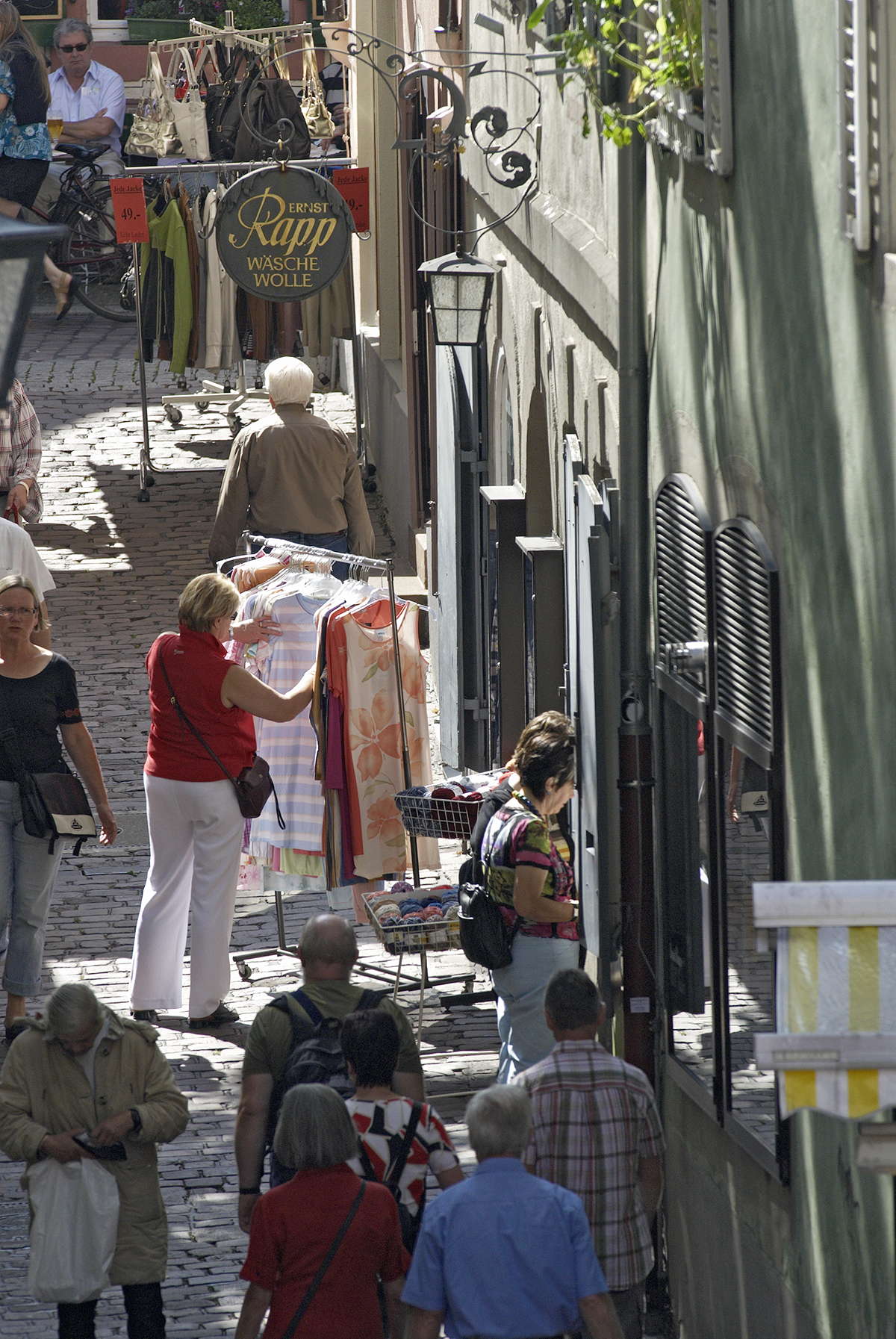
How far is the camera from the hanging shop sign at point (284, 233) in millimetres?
14531

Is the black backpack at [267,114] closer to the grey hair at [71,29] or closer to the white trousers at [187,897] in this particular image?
the grey hair at [71,29]

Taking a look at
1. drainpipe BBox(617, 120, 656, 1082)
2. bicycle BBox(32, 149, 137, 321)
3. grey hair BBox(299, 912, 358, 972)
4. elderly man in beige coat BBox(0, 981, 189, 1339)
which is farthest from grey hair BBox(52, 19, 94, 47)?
elderly man in beige coat BBox(0, 981, 189, 1339)

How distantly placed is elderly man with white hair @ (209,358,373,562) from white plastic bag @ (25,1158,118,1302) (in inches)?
248

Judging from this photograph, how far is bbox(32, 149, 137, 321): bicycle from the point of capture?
82.3ft

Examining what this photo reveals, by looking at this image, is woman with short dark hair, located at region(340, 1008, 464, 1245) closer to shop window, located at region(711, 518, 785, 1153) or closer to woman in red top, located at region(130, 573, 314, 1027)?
shop window, located at region(711, 518, 785, 1153)

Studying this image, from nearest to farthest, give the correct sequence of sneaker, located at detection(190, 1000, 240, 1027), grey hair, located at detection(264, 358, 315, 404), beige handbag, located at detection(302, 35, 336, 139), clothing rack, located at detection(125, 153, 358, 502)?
1. sneaker, located at detection(190, 1000, 240, 1027)
2. grey hair, located at detection(264, 358, 315, 404)
3. clothing rack, located at detection(125, 153, 358, 502)
4. beige handbag, located at detection(302, 35, 336, 139)

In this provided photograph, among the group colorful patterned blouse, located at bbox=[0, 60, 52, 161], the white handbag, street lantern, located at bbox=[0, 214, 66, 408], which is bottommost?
street lantern, located at bbox=[0, 214, 66, 408]

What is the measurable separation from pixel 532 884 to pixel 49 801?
2270 mm

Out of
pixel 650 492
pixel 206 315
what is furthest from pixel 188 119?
pixel 650 492

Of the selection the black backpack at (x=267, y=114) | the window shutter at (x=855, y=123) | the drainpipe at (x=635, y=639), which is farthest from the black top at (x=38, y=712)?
the black backpack at (x=267, y=114)

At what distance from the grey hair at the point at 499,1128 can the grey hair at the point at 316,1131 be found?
0.30 m

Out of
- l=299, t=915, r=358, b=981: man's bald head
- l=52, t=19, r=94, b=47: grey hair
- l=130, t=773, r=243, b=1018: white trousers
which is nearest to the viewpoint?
l=299, t=915, r=358, b=981: man's bald head

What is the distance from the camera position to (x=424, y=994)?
9258mm

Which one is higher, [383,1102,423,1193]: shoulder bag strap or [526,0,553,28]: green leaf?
[526,0,553,28]: green leaf
